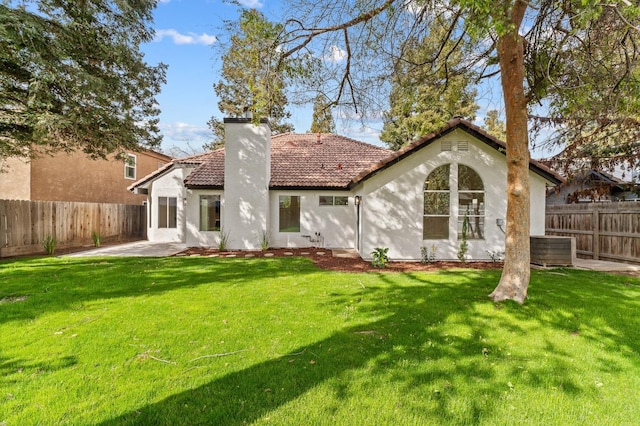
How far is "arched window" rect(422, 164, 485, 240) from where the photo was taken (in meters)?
11.5

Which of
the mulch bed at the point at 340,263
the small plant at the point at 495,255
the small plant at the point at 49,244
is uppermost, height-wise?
the small plant at the point at 49,244

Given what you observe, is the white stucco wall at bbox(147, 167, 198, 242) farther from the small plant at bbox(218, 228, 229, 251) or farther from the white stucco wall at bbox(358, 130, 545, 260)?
the white stucco wall at bbox(358, 130, 545, 260)

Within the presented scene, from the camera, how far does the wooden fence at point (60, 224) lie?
11.4 meters

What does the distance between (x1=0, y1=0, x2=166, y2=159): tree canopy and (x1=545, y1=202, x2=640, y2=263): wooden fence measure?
1739cm

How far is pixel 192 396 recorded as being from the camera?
10.3 ft

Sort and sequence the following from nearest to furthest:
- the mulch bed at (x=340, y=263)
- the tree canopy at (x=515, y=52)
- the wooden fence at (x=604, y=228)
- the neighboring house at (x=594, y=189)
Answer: the tree canopy at (x=515, y=52) → the mulch bed at (x=340, y=263) → the wooden fence at (x=604, y=228) → the neighboring house at (x=594, y=189)

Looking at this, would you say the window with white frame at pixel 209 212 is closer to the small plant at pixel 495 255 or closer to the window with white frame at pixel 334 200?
the window with white frame at pixel 334 200

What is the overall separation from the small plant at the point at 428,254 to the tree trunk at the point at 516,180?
4952 millimetres

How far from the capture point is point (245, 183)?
46.0 feet

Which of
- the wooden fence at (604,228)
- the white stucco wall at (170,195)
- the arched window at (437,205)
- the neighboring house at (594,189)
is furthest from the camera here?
the white stucco wall at (170,195)

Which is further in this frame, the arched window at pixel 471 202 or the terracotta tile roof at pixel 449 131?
the arched window at pixel 471 202

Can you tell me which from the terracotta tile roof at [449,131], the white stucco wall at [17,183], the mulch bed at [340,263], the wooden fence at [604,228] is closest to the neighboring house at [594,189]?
the wooden fence at [604,228]

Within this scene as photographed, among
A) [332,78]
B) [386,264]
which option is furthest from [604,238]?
[332,78]

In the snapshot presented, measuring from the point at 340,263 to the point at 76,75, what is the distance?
990 centimetres
